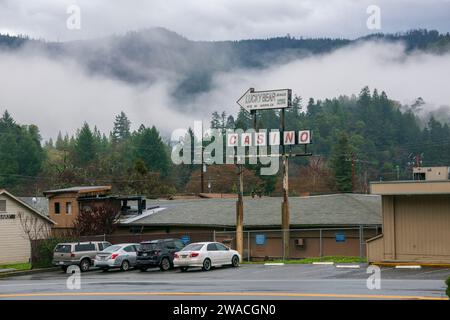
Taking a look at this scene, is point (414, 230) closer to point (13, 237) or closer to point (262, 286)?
point (262, 286)

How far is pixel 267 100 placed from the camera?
4966 cm

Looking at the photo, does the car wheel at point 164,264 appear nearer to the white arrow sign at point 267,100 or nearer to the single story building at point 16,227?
the white arrow sign at point 267,100

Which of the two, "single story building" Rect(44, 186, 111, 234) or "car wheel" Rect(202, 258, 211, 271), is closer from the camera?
"car wheel" Rect(202, 258, 211, 271)

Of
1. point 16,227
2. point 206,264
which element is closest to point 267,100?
point 206,264

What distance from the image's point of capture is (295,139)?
47.8m

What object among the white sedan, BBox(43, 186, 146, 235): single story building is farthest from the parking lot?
BBox(43, 186, 146, 235): single story building

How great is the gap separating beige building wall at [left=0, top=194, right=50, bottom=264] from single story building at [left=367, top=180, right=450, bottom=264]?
30.9 m

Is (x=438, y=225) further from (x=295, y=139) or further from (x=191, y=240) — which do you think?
(x=191, y=240)

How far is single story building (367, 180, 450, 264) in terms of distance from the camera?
33812 mm

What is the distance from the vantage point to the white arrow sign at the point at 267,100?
49.0 m

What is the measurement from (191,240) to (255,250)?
5694 mm

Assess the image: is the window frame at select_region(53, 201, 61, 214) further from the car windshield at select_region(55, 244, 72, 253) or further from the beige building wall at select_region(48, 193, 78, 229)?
the car windshield at select_region(55, 244, 72, 253)

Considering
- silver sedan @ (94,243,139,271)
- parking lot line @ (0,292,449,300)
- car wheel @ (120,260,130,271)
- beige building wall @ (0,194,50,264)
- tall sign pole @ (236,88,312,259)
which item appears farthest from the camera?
beige building wall @ (0,194,50,264)
